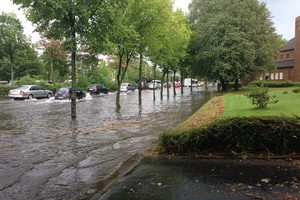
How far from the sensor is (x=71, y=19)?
15578mm

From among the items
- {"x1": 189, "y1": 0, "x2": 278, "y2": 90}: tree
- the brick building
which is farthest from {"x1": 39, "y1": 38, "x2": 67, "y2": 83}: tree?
the brick building

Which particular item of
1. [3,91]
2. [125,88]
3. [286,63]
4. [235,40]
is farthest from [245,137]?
[286,63]

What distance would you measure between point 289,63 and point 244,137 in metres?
54.9

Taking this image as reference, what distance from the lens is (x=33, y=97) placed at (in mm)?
32562

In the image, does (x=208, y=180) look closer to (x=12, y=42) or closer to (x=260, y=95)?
(x=260, y=95)

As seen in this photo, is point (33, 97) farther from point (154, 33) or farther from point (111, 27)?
point (111, 27)

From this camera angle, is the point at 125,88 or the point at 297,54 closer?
the point at 297,54

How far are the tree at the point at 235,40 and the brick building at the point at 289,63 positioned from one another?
34.8 ft

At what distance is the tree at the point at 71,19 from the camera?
1477 centimetres

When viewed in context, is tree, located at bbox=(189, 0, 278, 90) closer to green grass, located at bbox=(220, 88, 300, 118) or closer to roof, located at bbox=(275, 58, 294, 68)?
green grass, located at bbox=(220, 88, 300, 118)

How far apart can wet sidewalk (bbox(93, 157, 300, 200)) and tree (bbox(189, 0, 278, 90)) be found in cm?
2845

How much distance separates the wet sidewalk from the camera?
15.4ft

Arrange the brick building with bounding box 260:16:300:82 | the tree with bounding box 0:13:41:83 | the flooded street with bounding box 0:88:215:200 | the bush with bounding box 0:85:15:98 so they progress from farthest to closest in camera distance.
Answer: the brick building with bounding box 260:16:300:82, the tree with bounding box 0:13:41:83, the bush with bounding box 0:85:15:98, the flooded street with bounding box 0:88:215:200

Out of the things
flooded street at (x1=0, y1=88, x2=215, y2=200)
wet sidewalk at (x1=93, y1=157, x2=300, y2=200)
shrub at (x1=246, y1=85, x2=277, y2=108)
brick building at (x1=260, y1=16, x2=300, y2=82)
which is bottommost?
flooded street at (x1=0, y1=88, x2=215, y2=200)
